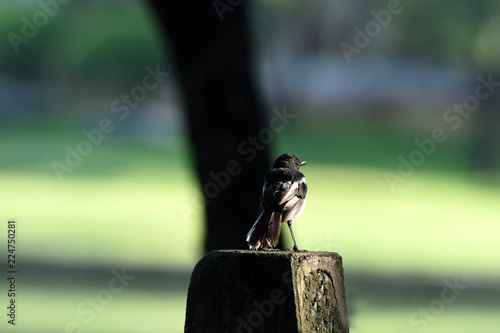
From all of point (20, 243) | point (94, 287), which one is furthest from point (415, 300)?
point (20, 243)

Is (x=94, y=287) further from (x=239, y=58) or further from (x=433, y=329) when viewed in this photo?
(x=239, y=58)

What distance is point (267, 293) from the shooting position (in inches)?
161

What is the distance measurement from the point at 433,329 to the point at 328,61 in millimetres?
5576

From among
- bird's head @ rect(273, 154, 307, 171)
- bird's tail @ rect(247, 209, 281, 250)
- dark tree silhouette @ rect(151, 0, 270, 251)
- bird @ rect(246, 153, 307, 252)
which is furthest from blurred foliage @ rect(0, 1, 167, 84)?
bird's tail @ rect(247, 209, 281, 250)

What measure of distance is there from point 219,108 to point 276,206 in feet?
8.30

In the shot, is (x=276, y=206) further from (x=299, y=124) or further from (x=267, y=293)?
(x=299, y=124)

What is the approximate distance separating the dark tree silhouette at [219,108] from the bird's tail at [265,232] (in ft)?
7.55

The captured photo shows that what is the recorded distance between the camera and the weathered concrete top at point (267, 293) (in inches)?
160

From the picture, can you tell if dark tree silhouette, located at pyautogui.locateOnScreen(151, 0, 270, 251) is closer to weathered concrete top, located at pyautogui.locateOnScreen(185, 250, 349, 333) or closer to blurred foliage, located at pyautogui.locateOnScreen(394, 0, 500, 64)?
weathered concrete top, located at pyautogui.locateOnScreen(185, 250, 349, 333)

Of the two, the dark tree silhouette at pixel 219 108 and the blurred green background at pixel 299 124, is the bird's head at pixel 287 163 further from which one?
the blurred green background at pixel 299 124

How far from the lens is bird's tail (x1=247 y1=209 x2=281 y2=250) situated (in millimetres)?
4395

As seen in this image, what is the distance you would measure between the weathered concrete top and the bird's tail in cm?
19

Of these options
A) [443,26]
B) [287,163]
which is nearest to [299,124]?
[443,26]

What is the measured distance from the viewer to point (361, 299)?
1145 centimetres
